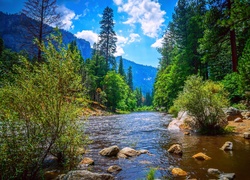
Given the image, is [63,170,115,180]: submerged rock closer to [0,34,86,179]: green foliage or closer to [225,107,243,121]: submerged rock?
[0,34,86,179]: green foliage

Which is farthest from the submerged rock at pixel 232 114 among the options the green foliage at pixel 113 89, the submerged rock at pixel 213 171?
the green foliage at pixel 113 89

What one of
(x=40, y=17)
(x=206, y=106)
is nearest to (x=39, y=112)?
(x=206, y=106)

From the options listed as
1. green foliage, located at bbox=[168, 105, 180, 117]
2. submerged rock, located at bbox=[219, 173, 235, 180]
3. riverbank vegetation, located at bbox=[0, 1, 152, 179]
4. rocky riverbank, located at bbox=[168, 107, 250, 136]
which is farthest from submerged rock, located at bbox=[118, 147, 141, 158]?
green foliage, located at bbox=[168, 105, 180, 117]

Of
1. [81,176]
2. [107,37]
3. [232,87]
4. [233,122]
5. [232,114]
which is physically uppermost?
[107,37]

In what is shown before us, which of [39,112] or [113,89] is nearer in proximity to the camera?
[39,112]

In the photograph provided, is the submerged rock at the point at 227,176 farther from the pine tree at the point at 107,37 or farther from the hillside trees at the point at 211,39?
the pine tree at the point at 107,37

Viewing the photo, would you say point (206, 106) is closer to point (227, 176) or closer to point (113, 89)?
point (227, 176)

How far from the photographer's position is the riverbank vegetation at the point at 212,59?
1166 centimetres

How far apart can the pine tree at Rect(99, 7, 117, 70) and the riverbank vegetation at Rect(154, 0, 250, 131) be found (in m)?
25.0

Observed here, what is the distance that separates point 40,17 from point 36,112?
40.2 ft

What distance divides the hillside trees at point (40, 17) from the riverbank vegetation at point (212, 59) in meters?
11.9

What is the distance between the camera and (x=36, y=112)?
5.39m

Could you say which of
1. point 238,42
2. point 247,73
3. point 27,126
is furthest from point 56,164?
point 238,42

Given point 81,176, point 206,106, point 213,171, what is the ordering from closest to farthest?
point 81,176
point 213,171
point 206,106
